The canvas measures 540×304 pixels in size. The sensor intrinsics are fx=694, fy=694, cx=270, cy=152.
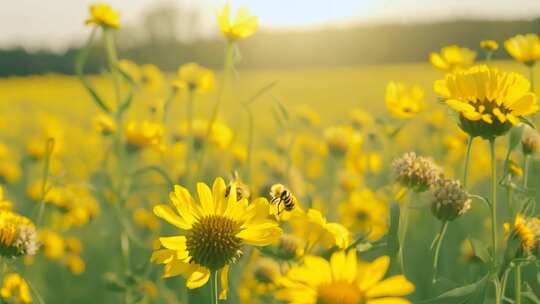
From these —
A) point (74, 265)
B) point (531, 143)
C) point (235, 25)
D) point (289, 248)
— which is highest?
point (235, 25)

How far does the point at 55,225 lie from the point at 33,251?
208 centimetres

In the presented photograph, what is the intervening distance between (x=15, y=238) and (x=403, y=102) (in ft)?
3.24

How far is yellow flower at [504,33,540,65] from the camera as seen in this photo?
1.56 metres

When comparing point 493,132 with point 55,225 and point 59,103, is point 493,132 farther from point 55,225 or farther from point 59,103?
point 59,103

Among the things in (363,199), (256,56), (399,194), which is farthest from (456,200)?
(256,56)

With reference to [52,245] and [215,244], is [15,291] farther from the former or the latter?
[52,245]

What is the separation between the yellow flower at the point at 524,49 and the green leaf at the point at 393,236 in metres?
0.77

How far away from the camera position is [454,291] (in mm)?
855

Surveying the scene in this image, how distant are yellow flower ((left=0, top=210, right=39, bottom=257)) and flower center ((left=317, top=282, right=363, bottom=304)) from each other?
2.06 ft

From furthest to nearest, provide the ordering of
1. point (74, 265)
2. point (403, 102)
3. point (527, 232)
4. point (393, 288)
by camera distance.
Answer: point (74, 265) < point (403, 102) < point (527, 232) < point (393, 288)

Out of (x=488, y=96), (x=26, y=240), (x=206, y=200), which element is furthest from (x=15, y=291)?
(x=488, y=96)

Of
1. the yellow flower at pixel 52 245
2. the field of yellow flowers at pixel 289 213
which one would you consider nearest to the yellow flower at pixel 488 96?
the field of yellow flowers at pixel 289 213

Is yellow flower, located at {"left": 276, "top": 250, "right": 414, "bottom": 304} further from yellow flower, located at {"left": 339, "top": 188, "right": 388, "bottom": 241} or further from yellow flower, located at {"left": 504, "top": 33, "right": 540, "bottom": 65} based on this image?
yellow flower, located at {"left": 339, "top": 188, "right": 388, "bottom": 241}

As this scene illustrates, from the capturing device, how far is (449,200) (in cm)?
106
